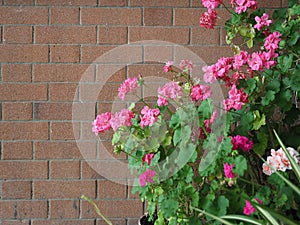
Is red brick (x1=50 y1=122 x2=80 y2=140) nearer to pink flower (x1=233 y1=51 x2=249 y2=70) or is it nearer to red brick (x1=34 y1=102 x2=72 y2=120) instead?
red brick (x1=34 y1=102 x2=72 y2=120)

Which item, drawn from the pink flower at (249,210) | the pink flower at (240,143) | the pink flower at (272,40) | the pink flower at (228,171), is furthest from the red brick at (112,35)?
the pink flower at (249,210)

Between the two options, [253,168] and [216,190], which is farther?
[253,168]

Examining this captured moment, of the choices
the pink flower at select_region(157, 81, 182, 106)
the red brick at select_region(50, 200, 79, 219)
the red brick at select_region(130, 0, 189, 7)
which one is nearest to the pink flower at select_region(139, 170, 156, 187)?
the pink flower at select_region(157, 81, 182, 106)

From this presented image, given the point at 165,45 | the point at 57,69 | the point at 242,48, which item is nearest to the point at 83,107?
the point at 57,69

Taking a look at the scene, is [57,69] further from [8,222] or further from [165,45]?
[8,222]

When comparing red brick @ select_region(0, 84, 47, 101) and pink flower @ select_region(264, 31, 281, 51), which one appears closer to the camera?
pink flower @ select_region(264, 31, 281, 51)

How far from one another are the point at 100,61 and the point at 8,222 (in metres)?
0.87

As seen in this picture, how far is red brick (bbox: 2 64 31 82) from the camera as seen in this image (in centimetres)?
234

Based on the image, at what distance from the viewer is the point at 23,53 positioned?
2.34m

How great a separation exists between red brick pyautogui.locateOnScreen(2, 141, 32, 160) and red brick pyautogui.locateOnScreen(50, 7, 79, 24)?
592 millimetres

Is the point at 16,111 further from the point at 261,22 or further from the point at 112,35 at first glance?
the point at 261,22

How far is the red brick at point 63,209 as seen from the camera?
93.3 inches

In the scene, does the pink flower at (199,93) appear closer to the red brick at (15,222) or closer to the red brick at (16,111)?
the red brick at (16,111)

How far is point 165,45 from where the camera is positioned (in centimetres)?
237
